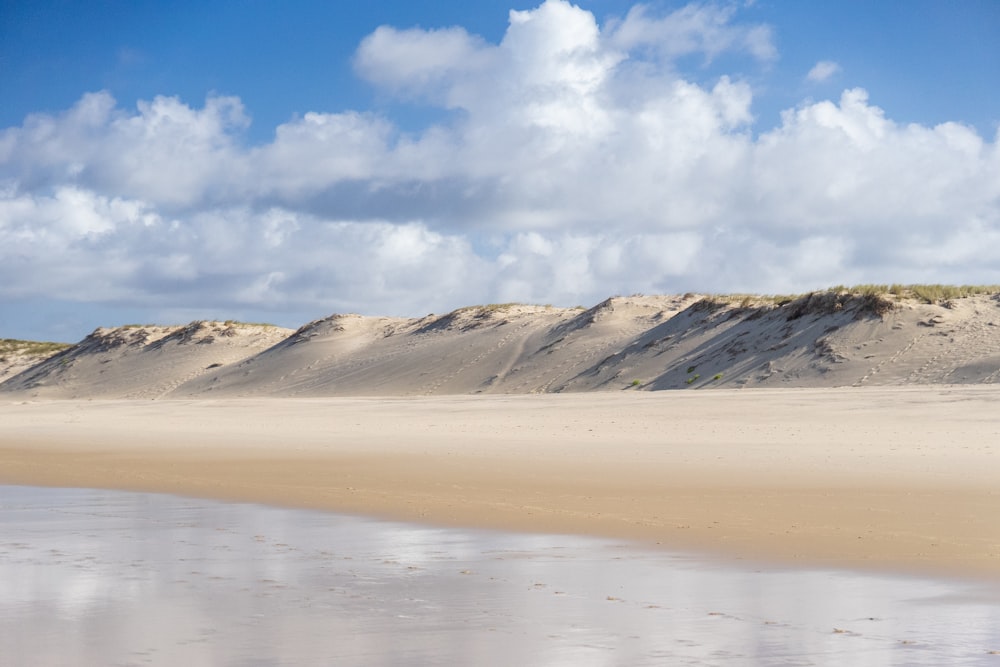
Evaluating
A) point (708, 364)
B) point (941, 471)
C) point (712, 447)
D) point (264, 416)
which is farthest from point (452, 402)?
point (941, 471)

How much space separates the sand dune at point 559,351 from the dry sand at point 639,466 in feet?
31.6

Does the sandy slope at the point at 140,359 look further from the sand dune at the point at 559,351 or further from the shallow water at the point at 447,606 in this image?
the shallow water at the point at 447,606

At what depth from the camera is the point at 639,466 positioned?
50.9 ft

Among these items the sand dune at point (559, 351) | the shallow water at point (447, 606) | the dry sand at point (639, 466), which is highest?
the sand dune at point (559, 351)

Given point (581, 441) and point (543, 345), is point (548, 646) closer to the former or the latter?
point (581, 441)

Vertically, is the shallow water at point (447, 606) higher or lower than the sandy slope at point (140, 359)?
lower

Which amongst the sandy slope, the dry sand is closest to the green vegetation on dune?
the dry sand

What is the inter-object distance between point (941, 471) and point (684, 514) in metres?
4.34

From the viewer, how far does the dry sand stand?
9.94 meters

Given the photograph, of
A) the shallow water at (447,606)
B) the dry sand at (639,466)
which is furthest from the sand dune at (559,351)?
the shallow water at (447,606)

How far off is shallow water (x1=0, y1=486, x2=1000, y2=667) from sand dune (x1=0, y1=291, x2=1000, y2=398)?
27.0 metres

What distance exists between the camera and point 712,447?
58.4 ft

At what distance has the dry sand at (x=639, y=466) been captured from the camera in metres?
9.94

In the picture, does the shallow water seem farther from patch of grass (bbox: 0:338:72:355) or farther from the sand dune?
patch of grass (bbox: 0:338:72:355)
